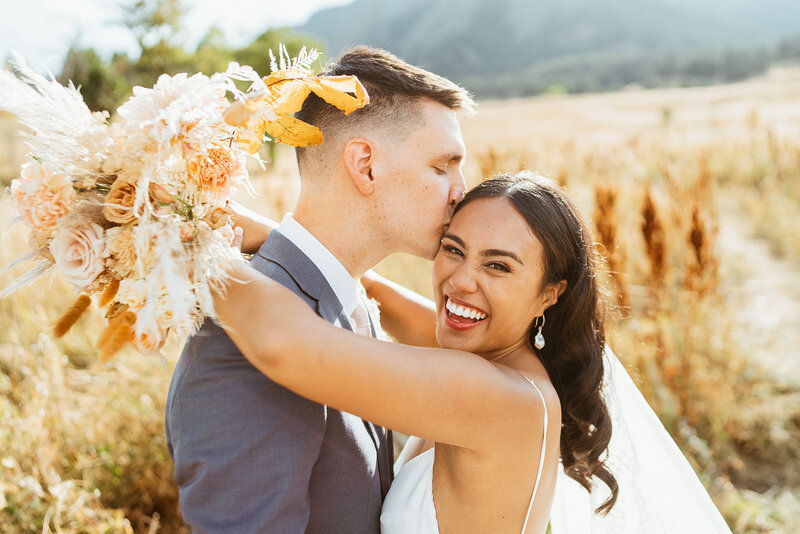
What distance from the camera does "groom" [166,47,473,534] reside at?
1.89 m

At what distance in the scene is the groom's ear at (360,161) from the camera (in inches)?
90.0

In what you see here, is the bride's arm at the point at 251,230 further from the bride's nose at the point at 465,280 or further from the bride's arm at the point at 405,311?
the bride's nose at the point at 465,280

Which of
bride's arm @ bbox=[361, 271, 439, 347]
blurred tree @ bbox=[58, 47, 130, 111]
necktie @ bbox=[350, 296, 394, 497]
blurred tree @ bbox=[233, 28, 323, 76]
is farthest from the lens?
blurred tree @ bbox=[233, 28, 323, 76]

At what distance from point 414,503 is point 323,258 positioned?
1010 millimetres

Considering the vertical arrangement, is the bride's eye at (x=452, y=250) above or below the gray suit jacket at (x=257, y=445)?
above

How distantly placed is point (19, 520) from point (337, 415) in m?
2.71

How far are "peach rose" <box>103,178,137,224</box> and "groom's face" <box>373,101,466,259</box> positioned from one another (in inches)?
36.3

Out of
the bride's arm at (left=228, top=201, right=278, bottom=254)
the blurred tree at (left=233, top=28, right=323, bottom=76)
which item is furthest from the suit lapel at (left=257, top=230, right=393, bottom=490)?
the blurred tree at (left=233, top=28, right=323, bottom=76)

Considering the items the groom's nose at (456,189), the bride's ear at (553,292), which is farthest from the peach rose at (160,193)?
the bride's ear at (553,292)

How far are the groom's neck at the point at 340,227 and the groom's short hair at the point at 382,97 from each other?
0.74 ft

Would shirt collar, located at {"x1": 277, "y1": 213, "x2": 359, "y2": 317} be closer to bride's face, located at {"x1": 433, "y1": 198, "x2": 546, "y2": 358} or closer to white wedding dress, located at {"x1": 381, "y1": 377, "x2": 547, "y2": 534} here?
bride's face, located at {"x1": 433, "y1": 198, "x2": 546, "y2": 358}

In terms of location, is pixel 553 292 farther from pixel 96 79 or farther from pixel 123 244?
pixel 96 79

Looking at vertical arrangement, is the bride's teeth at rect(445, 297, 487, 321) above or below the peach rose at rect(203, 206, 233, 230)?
below

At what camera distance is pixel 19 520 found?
3617 millimetres
